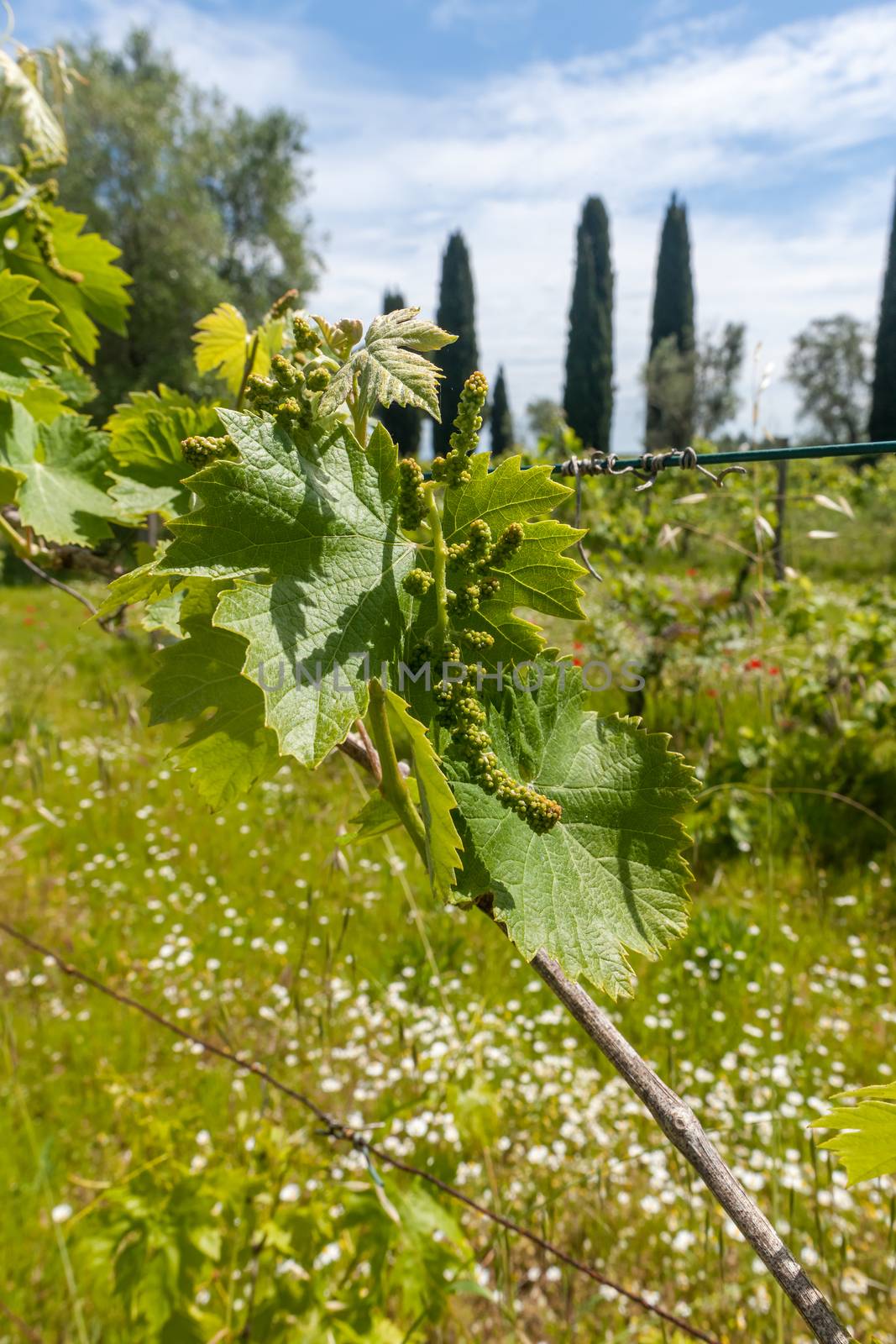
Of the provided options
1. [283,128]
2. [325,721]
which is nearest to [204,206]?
[283,128]

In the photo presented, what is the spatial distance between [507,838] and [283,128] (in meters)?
24.4

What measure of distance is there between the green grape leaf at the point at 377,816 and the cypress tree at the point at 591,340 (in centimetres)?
2772

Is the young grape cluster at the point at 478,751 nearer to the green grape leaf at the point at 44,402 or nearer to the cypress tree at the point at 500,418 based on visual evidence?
the green grape leaf at the point at 44,402

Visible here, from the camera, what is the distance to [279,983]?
10.9 ft

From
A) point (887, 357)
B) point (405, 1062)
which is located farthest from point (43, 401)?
point (887, 357)

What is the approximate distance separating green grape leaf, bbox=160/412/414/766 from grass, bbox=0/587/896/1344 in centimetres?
80

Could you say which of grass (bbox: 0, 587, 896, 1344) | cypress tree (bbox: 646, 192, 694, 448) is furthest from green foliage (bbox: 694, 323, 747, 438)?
grass (bbox: 0, 587, 896, 1344)

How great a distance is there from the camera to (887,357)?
24.5 m

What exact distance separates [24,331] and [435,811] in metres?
0.88

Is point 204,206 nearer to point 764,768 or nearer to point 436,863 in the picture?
point 764,768

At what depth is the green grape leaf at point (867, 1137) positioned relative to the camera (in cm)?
53

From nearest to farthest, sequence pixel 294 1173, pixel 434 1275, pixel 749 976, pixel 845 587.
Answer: pixel 434 1275
pixel 294 1173
pixel 749 976
pixel 845 587

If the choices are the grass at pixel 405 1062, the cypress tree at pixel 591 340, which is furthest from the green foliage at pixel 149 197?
the grass at pixel 405 1062

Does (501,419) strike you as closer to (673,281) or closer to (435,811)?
(673,281)
